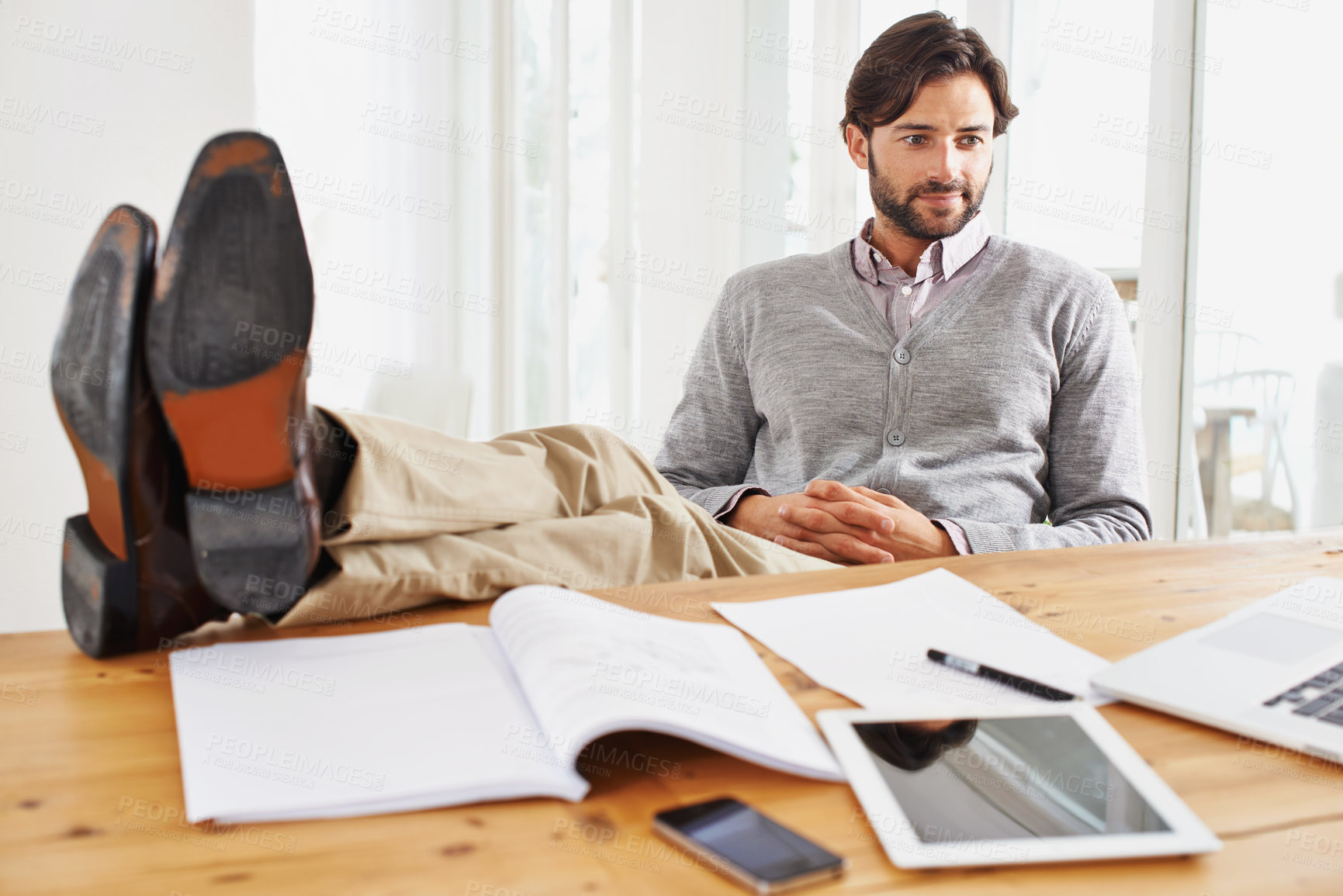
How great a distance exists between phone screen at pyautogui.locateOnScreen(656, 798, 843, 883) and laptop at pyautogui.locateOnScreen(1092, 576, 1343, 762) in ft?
0.98

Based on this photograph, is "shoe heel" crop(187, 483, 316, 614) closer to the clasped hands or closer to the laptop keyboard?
the laptop keyboard

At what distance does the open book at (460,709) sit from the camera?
0.53 meters

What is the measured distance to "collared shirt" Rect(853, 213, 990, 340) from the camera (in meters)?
1.61

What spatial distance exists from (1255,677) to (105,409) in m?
0.79

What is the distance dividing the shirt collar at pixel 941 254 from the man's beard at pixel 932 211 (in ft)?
0.05

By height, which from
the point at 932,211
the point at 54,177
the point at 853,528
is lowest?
the point at 853,528

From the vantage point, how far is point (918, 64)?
5.29 feet

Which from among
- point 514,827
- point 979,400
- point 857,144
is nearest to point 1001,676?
point 514,827

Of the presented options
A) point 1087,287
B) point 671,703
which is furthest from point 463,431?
point 671,703

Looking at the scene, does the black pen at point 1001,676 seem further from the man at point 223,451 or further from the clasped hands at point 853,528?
the clasped hands at point 853,528

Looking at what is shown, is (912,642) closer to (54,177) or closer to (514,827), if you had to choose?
(514,827)

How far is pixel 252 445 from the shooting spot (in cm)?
67

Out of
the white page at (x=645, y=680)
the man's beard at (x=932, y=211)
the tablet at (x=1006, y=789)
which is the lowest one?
the tablet at (x=1006, y=789)

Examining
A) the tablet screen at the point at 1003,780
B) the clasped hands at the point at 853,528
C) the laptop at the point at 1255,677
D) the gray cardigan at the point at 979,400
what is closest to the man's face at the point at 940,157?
the gray cardigan at the point at 979,400
